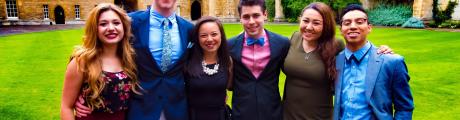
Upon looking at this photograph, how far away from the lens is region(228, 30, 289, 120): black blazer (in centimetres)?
363

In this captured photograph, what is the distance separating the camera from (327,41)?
3.45 metres

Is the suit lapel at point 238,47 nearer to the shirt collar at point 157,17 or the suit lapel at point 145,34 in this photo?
the shirt collar at point 157,17

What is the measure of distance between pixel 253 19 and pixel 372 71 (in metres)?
1.18

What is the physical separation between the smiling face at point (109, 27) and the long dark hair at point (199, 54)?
2.37ft

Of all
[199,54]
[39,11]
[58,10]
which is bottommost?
[199,54]

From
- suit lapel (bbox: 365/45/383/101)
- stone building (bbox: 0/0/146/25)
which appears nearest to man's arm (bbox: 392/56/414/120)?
suit lapel (bbox: 365/45/383/101)

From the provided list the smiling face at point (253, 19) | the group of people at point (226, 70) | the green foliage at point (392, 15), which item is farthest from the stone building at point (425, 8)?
the smiling face at point (253, 19)

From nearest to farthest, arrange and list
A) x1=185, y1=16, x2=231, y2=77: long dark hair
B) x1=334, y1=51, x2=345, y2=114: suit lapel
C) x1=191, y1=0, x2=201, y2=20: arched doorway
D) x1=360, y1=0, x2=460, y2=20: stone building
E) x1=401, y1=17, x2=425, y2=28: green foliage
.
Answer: x1=334, y1=51, x2=345, y2=114: suit lapel → x1=185, y1=16, x2=231, y2=77: long dark hair → x1=401, y1=17, x2=425, y2=28: green foliage → x1=360, y1=0, x2=460, y2=20: stone building → x1=191, y1=0, x2=201, y2=20: arched doorway

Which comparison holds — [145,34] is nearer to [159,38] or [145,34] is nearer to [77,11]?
[159,38]

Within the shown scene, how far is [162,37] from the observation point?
335 cm

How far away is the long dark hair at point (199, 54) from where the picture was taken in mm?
3469

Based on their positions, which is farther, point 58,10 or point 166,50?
point 58,10

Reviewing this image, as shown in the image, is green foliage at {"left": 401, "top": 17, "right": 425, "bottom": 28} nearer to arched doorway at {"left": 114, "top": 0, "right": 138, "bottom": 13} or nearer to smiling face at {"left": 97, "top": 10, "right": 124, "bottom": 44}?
smiling face at {"left": 97, "top": 10, "right": 124, "bottom": 44}

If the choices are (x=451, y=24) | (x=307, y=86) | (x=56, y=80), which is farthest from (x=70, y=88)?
(x=451, y=24)
